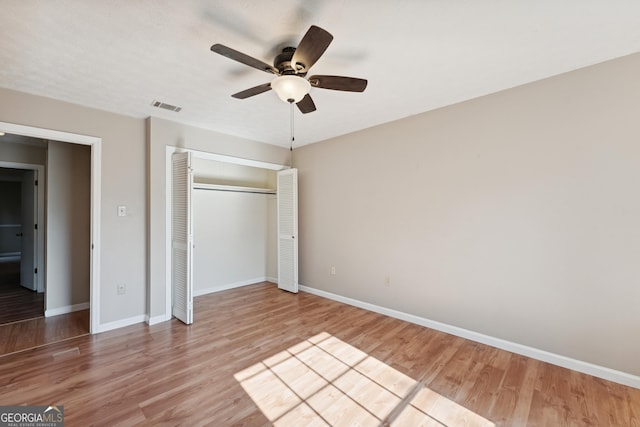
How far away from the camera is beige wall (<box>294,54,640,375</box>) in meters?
2.21

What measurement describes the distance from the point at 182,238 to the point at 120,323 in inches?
48.7

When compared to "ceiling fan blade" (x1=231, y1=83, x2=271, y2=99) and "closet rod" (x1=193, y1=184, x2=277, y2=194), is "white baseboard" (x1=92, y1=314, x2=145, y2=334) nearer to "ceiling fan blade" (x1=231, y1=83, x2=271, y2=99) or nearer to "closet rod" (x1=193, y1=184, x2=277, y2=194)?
"closet rod" (x1=193, y1=184, x2=277, y2=194)

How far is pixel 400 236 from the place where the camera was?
3.56 metres

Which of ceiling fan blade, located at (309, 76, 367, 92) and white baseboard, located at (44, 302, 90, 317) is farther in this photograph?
white baseboard, located at (44, 302, 90, 317)

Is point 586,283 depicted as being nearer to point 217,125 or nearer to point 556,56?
point 556,56

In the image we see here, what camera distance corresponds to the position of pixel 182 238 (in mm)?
3447

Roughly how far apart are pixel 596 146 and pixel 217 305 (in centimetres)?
470

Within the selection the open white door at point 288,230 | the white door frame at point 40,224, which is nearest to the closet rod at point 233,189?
the open white door at point 288,230

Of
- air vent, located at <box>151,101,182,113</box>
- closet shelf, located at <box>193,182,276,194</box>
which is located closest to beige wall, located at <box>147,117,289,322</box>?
air vent, located at <box>151,101,182,113</box>

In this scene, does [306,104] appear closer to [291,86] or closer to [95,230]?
[291,86]

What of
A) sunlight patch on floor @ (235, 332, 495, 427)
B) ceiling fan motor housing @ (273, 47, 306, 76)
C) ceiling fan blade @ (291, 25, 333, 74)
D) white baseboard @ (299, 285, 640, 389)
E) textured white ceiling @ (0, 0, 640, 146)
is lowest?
sunlight patch on floor @ (235, 332, 495, 427)

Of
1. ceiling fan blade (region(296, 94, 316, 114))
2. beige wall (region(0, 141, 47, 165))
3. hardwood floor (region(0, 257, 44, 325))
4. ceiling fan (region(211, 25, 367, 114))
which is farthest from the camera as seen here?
beige wall (region(0, 141, 47, 165))

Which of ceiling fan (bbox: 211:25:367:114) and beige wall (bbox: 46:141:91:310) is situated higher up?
ceiling fan (bbox: 211:25:367:114)

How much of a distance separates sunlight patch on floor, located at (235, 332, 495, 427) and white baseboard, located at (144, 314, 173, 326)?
5.74 feet
